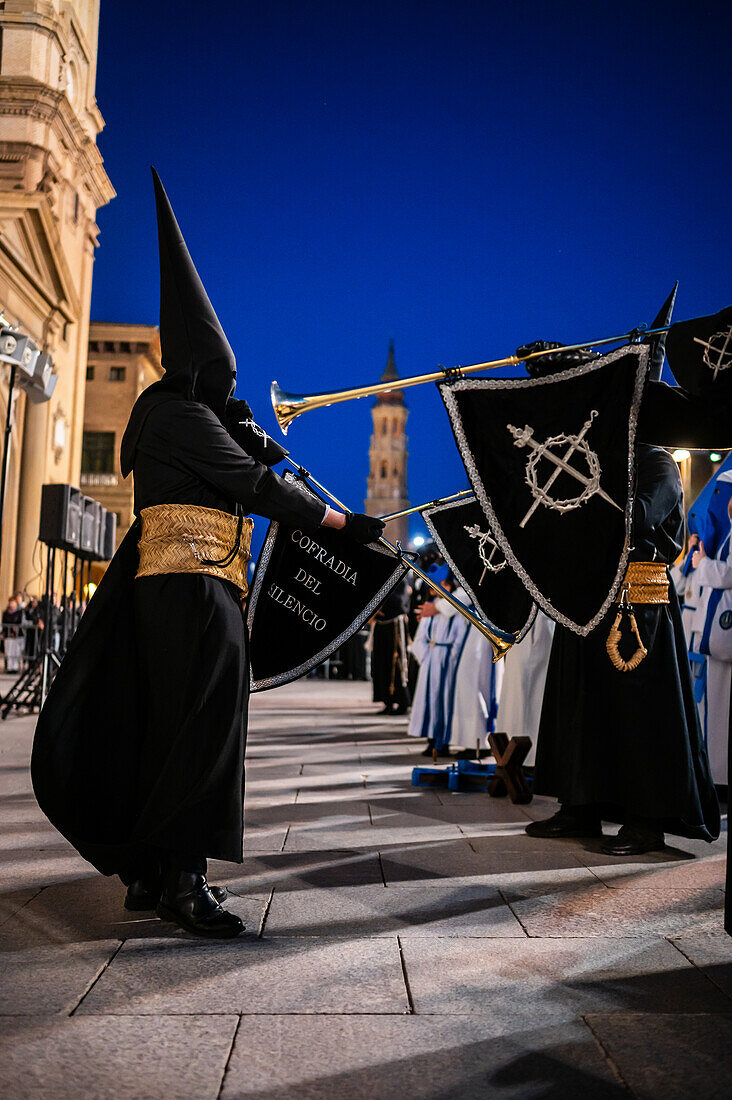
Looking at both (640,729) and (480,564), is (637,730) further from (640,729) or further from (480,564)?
(480,564)

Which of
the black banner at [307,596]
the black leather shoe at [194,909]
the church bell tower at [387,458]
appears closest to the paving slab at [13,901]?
the black leather shoe at [194,909]

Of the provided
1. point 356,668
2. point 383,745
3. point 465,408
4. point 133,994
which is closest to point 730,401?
point 465,408

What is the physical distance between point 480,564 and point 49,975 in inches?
136

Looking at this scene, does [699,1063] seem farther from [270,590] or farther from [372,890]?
[270,590]

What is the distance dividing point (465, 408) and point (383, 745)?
622cm

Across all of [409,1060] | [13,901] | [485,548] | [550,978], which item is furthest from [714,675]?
[409,1060]

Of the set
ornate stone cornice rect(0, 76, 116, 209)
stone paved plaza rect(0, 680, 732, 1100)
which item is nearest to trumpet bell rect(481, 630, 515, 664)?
stone paved plaza rect(0, 680, 732, 1100)

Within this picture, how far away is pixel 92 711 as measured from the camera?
11.0 ft

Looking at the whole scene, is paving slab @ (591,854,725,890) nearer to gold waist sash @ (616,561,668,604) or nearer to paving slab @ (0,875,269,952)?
gold waist sash @ (616,561,668,604)

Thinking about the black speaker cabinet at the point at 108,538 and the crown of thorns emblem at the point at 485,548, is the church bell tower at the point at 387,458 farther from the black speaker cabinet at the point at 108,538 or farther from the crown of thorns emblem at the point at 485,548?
the crown of thorns emblem at the point at 485,548

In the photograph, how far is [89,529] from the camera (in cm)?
1307

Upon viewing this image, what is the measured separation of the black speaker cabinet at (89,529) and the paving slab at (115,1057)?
1087cm

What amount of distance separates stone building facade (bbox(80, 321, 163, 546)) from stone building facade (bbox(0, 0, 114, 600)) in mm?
11905

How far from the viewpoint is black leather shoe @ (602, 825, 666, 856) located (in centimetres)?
449
